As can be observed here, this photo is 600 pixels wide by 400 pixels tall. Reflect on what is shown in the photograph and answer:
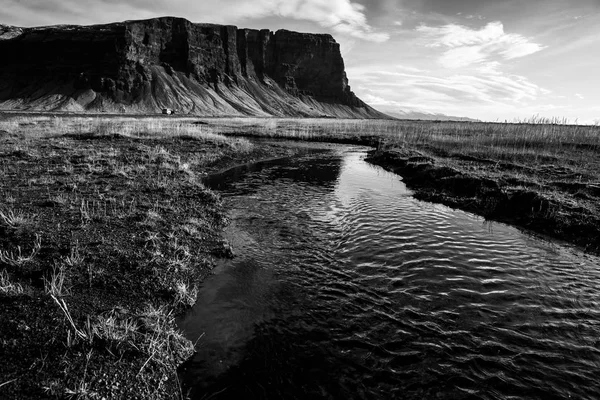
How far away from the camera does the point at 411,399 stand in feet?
17.9

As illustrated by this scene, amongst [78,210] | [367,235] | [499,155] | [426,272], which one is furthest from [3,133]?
[499,155]

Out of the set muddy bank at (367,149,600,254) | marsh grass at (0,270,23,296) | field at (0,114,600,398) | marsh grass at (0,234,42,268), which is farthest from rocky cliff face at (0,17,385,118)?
marsh grass at (0,270,23,296)

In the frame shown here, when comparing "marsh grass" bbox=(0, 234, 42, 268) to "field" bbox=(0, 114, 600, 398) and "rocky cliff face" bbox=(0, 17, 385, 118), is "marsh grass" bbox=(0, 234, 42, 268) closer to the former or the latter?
"field" bbox=(0, 114, 600, 398)

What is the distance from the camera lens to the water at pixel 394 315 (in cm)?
578

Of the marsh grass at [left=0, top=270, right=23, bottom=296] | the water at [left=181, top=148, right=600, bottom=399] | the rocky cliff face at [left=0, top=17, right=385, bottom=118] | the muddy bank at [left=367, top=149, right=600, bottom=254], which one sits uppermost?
the rocky cliff face at [left=0, top=17, right=385, bottom=118]

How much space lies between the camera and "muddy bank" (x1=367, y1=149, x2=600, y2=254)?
12828mm

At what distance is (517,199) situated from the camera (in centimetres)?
1576

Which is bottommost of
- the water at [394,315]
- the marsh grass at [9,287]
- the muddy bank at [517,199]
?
the water at [394,315]

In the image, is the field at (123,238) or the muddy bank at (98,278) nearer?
the muddy bank at (98,278)

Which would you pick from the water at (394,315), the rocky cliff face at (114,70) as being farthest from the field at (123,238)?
the rocky cliff face at (114,70)

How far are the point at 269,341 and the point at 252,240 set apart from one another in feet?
17.8

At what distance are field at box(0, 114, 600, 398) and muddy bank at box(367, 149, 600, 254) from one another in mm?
68

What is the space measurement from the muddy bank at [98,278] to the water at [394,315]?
0.76 meters

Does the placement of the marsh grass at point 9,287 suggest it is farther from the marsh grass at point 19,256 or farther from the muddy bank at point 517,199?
the muddy bank at point 517,199
